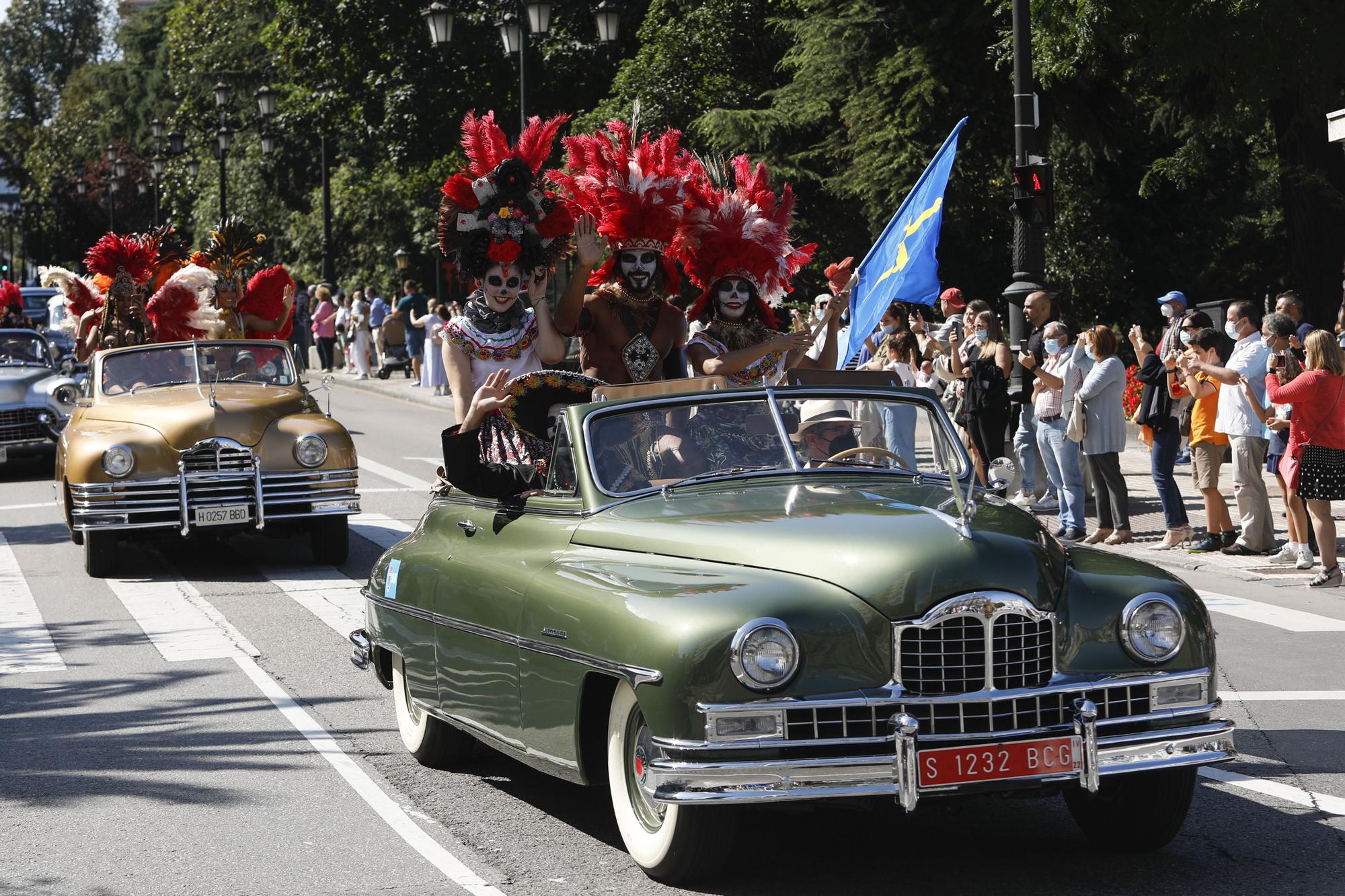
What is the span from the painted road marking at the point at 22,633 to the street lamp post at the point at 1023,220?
872 cm

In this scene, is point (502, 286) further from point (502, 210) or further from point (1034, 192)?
point (1034, 192)

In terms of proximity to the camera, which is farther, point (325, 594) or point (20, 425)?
point (20, 425)

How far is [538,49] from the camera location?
130 ft

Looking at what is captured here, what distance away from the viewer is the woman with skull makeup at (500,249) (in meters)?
8.78

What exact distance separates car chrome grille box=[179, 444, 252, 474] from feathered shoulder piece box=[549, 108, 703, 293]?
15.5 ft

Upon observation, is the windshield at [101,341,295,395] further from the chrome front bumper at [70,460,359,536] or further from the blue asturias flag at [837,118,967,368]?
the blue asturias flag at [837,118,967,368]

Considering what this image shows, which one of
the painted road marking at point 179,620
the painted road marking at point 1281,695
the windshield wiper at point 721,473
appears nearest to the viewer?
the windshield wiper at point 721,473

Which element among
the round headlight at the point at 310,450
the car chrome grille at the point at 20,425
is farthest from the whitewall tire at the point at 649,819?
the car chrome grille at the point at 20,425

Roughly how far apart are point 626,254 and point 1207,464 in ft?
22.6

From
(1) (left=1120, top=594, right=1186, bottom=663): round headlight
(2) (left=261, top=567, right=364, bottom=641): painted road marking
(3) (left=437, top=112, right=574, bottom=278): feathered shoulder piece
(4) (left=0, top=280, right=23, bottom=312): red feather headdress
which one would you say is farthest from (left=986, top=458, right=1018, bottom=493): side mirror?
(4) (left=0, top=280, right=23, bottom=312): red feather headdress

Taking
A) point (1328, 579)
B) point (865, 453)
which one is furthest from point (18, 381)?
point (865, 453)

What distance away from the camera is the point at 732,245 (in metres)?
9.77

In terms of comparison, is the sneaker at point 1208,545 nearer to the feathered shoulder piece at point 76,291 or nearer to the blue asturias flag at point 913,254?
the blue asturias flag at point 913,254

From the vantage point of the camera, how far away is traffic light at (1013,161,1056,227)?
16.6m
